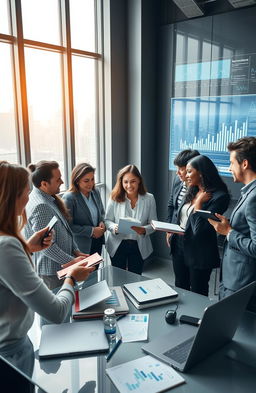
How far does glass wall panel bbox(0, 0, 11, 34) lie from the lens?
10.1ft

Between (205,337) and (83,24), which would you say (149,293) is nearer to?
(205,337)

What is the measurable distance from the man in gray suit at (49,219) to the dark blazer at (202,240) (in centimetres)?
86

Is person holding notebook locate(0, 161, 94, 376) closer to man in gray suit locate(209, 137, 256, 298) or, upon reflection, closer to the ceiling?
man in gray suit locate(209, 137, 256, 298)

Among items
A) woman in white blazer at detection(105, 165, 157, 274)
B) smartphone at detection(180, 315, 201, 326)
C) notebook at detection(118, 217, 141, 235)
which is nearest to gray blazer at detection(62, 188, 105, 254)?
woman in white blazer at detection(105, 165, 157, 274)

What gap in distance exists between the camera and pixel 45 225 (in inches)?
95.2

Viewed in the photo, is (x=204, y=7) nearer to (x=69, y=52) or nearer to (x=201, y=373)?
(x=69, y=52)

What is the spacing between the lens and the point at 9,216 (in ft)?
4.66

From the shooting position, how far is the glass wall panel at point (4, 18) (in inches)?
122

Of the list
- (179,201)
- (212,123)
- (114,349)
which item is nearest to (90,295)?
(114,349)

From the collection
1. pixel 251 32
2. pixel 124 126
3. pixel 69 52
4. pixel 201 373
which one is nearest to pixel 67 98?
pixel 69 52

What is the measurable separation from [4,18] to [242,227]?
2.75 metres

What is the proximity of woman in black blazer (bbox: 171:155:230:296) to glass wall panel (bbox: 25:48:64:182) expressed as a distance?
5.52 ft

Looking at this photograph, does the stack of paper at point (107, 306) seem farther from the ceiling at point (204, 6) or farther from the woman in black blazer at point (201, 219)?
A: the ceiling at point (204, 6)

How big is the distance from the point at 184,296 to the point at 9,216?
1.11 m
